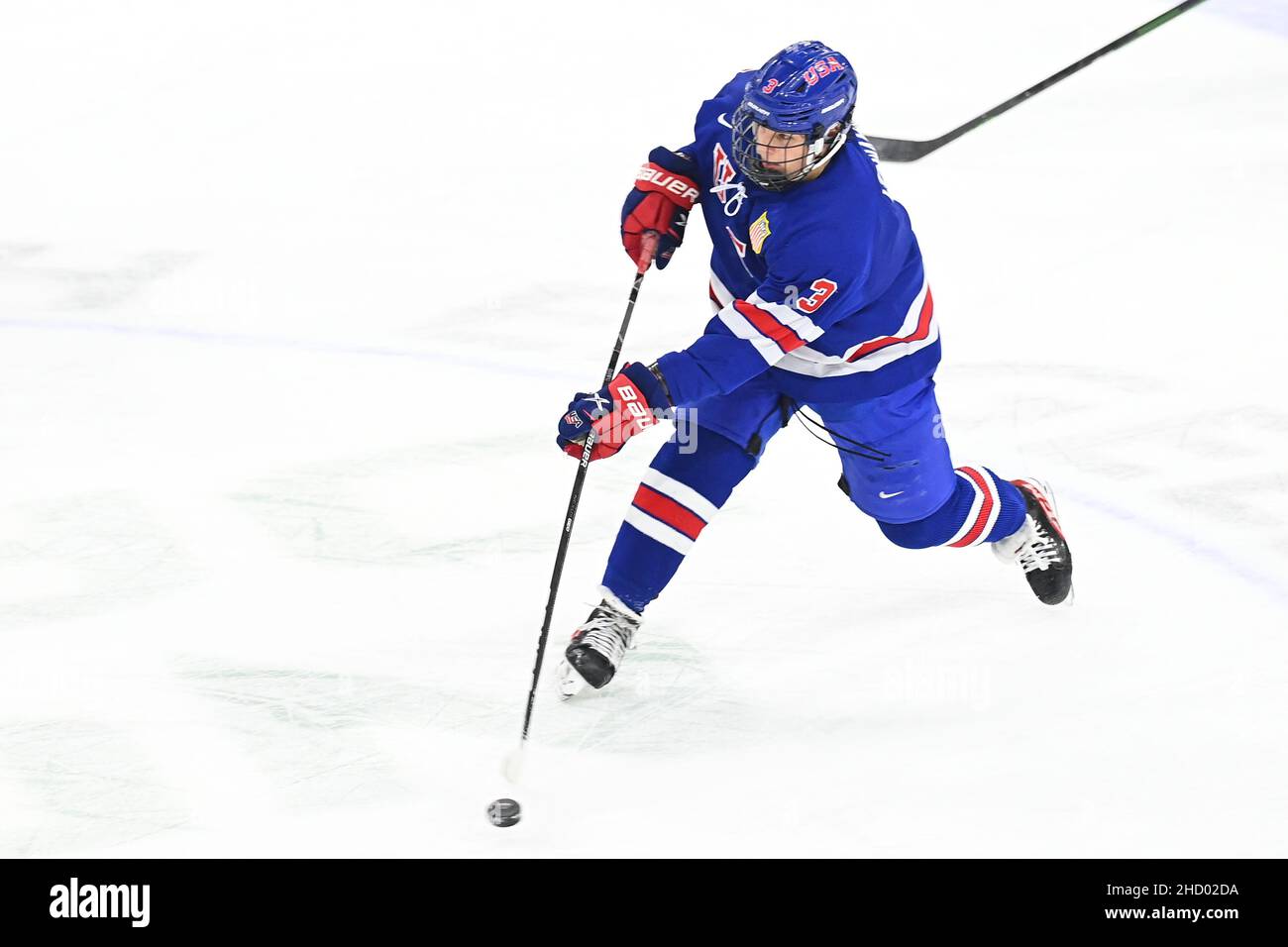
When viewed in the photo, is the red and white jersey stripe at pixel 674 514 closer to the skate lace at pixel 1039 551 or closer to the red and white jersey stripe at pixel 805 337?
the red and white jersey stripe at pixel 805 337

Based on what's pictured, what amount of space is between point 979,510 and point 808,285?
2.68 feet

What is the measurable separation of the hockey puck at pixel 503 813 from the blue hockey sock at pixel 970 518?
1.00m

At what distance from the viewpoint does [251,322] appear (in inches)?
181

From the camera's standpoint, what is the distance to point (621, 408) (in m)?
2.61

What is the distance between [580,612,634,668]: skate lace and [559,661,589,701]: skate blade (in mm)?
62

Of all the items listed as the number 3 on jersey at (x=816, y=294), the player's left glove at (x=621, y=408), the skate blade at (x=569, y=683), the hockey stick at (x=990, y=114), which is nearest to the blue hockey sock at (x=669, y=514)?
the skate blade at (x=569, y=683)

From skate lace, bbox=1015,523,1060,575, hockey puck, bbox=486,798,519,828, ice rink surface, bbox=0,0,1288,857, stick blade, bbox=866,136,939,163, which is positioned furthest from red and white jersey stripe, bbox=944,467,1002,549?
hockey puck, bbox=486,798,519,828

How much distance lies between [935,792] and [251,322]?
274 cm

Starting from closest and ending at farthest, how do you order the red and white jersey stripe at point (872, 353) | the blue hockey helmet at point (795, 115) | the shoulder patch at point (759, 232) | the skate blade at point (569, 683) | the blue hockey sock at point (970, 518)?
1. the blue hockey helmet at point (795, 115)
2. the shoulder patch at point (759, 232)
3. the red and white jersey stripe at point (872, 353)
4. the skate blade at point (569, 683)
5. the blue hockey sock at point (970, 518)

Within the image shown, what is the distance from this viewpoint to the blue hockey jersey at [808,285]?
259 cm

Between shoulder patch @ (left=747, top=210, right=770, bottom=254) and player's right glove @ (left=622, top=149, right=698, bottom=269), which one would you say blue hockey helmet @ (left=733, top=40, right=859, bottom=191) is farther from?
player's right glove @ (left=622, top=149, right=698, bottom=269)

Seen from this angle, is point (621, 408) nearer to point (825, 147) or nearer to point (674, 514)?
point (674, 514)

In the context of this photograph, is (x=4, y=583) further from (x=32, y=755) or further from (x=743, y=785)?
(x=743, y=785)
